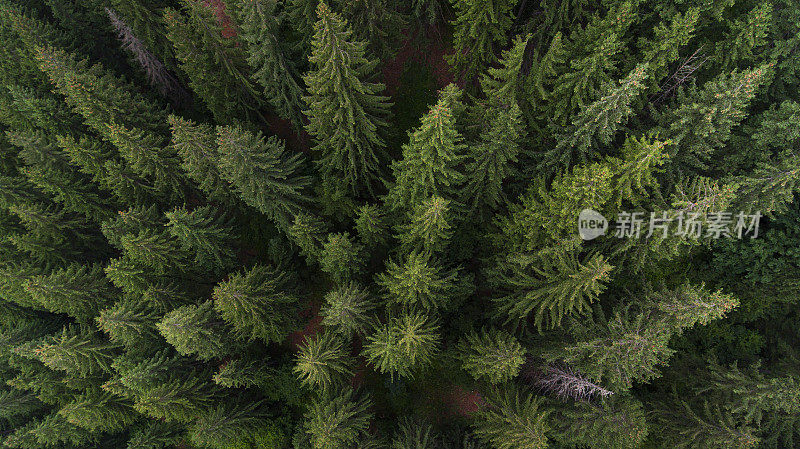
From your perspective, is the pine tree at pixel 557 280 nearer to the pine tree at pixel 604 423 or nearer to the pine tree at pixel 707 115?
the pine tree at pixel 604 423

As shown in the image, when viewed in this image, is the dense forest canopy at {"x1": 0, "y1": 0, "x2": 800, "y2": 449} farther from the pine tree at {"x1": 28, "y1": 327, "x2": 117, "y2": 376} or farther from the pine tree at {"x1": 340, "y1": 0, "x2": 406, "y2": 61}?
the pine tree at {"x1": 28, "y1": 327, "x2": 117, "y2": 376}

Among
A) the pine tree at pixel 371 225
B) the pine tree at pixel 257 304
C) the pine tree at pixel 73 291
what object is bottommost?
the pine tree at pixel 73 291

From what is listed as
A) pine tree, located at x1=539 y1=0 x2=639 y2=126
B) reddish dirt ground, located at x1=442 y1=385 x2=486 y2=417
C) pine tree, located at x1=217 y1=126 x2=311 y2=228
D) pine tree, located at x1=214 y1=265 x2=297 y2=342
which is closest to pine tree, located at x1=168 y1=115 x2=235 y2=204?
pine tree, located at x1=217 y1=126 x2=311 y2=228

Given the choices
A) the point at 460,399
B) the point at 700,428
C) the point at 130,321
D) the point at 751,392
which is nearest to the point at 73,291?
the point at 130,321

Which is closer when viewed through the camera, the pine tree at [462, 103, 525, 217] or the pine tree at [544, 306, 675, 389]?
the pine tree at [544, 306, 675, 389]

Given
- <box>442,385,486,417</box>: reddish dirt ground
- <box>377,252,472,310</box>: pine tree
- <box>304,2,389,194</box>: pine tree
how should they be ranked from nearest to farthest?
<box>304,2,389,194</box>: pine tree, <box>377,252,472,310</box>: pine tree, <box>442,385,486,417</box>: reddish dirt ground

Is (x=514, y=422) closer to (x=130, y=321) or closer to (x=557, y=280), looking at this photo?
(x=557, y=280)

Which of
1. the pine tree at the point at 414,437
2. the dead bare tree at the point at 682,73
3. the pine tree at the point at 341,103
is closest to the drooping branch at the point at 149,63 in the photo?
the pine tree at the point at 341,103
